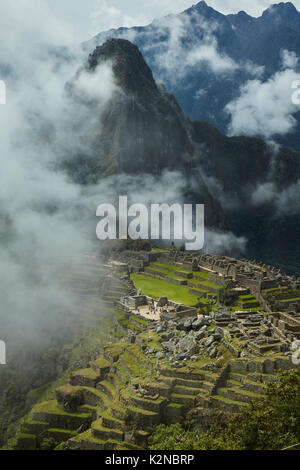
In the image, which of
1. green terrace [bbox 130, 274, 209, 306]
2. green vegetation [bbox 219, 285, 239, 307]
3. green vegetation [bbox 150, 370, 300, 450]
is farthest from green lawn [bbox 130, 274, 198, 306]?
green vegetation [bbox 150, 370, 300, 450]

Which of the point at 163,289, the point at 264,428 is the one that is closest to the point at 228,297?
the point at 163,289

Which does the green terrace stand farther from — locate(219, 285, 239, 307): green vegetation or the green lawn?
locate(219, 285, 239, 307): green vegetation

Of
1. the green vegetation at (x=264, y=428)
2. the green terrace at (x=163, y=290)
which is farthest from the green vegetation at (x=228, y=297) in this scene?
the green vegetation at (x=264, y=428)

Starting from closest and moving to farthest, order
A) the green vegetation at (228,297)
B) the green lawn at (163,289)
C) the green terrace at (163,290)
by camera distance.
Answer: the green vegetation at (228,297) < the green terrace at (163,290) < the green lawn at (163,289)

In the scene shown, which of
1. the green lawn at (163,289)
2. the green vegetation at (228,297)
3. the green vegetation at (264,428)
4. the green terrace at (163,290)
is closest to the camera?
the green vegetation at (264,428)

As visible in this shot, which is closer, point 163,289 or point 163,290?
point 163,290

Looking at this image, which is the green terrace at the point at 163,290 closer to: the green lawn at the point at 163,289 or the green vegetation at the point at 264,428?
the green lawn at the point at 163,289

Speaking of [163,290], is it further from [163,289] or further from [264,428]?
[264,428]

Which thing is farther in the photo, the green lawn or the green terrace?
the green lawn
